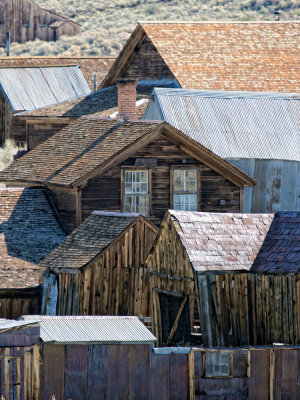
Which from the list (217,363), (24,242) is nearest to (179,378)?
(217,363)

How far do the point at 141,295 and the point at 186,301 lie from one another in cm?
250

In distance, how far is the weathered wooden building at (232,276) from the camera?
23359 millimetres

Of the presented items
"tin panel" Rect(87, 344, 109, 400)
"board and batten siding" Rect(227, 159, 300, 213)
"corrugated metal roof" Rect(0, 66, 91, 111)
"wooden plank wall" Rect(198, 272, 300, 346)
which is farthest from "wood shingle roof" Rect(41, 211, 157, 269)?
"corrugated metal roof" Rect(0, 66, 91, 111)

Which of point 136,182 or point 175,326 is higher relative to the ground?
point 136,182

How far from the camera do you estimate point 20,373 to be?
19.9 m

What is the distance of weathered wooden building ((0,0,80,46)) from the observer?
80250 mm

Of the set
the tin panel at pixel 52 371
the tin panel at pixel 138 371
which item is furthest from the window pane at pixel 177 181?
the tin panel at pixel 52 371

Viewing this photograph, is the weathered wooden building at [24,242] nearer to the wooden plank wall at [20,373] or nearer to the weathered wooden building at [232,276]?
the weathered wooden building at [232,276]

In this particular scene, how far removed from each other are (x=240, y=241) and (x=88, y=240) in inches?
191

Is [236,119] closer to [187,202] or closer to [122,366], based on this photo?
[187,202]

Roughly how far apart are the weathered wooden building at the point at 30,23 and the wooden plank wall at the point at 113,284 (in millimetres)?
53364

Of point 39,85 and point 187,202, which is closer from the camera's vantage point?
point 187,202

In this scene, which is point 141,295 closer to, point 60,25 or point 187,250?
point 187,250

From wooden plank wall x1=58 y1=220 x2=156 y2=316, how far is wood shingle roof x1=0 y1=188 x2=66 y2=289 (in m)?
1.33
